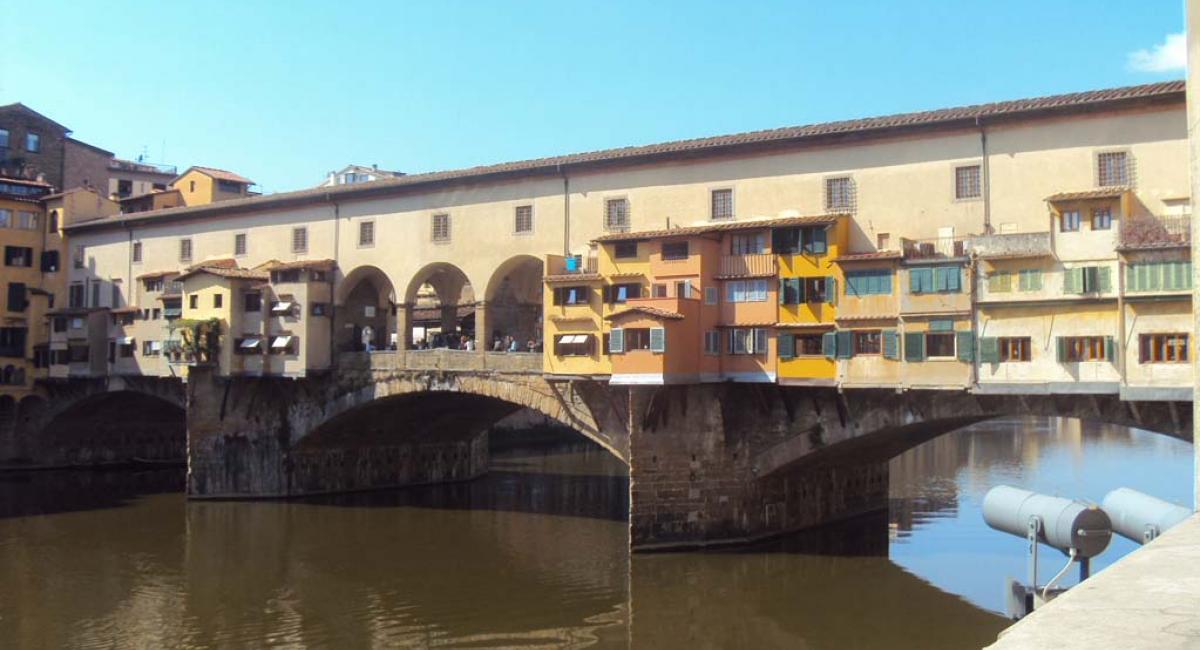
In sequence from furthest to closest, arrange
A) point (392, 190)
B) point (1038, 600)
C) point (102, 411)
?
1. point (102, 411)
2. point (392, 190)
3. point (1038, 600)

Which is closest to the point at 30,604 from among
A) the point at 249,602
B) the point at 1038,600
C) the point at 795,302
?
the point at 249,602

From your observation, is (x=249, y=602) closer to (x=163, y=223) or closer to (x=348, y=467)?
(x=348, y=467)

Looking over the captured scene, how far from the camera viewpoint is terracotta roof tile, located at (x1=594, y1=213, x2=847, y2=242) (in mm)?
29805

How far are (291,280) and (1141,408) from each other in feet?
106

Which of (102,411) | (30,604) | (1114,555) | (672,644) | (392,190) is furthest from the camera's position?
(102,411)

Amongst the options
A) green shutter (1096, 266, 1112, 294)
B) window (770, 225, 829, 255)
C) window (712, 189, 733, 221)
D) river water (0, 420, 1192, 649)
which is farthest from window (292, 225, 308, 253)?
green shutter (1096, 266, 1112, 294)

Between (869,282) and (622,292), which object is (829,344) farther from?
(622,292)

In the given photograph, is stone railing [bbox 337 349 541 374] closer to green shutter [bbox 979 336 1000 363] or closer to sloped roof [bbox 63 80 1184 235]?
sloped roof [bbox 63 80 1184 235]

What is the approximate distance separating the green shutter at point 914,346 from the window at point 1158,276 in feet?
17.5

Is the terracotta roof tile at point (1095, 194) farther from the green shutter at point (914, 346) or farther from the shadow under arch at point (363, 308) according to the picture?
the shadow under arch at point (363, 308)

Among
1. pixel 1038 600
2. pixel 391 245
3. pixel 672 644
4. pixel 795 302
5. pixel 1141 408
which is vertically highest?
pixel 391 245

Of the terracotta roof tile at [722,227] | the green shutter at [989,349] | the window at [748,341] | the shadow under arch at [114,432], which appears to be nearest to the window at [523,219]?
the terracotta roof tile at [722,227]

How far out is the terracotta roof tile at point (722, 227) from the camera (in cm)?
2980

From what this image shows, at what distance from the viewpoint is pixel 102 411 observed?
57906 millimetres
